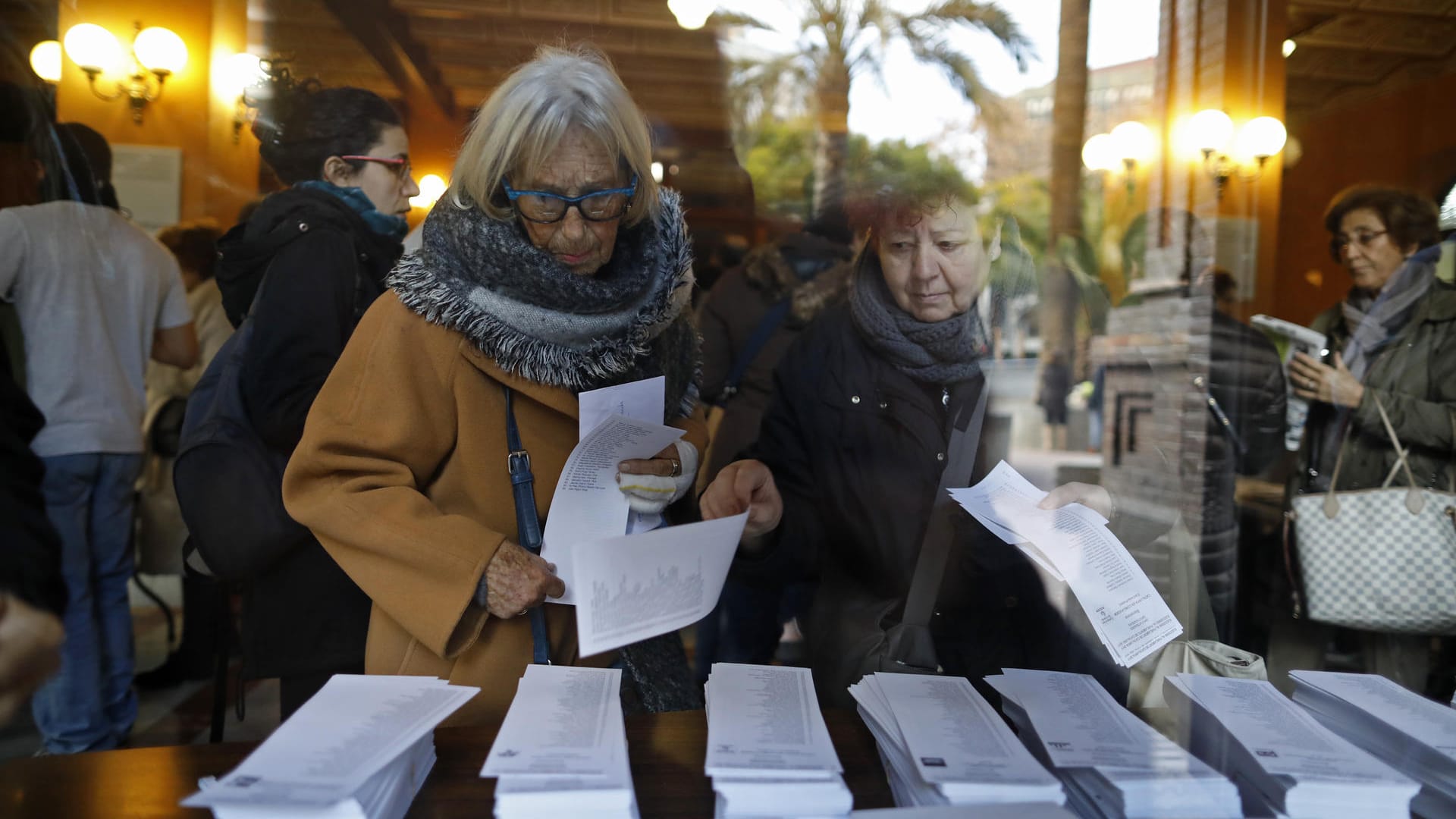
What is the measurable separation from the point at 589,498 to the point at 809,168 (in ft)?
3.85

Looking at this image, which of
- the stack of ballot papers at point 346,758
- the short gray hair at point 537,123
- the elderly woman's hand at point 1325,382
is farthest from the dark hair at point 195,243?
the elderly woman's hand at point 1325,382

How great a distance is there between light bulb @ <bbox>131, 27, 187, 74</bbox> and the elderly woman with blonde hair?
1042 mm

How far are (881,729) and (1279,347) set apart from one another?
81.3 inches

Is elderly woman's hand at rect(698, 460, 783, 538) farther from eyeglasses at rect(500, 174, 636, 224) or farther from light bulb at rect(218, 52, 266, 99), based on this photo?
light bulb at rect(218, 52, 266, 99)

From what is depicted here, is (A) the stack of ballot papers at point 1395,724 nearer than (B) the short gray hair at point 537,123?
Yes

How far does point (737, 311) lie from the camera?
251 cm

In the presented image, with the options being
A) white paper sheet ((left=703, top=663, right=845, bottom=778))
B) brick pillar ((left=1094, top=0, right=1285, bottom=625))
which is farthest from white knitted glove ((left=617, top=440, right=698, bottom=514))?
brick pillar ((left=1094, top=0, right=1285, bottom=625))

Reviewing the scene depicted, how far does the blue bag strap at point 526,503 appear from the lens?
4.57 feet

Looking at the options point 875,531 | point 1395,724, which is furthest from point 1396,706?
point 875,531

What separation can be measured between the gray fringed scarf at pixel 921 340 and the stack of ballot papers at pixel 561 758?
857mm

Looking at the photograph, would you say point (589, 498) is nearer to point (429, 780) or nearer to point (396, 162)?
point (429, 780)

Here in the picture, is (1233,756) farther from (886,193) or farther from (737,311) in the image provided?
(737,311)

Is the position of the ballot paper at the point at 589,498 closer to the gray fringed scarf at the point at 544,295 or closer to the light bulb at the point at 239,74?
the gray fringed scarf at the point at 544,295

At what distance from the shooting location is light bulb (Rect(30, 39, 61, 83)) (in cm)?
180
